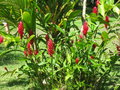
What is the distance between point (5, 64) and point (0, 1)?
3.00 metres

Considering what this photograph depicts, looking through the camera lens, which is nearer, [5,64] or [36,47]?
[36,47]

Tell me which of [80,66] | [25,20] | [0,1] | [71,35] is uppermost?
[0,1]

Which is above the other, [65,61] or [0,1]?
[0,1]

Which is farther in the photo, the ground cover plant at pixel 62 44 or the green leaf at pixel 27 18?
the ground cover plant at pixel 62 44

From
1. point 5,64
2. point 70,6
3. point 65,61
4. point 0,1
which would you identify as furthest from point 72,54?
point 5,64

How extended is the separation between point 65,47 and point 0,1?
97 centimetres

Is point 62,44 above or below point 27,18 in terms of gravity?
below

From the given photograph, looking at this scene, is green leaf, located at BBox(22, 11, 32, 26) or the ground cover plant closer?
green leaf, located at BBox(22, 11, 32, 26)

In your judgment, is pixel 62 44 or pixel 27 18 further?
pixel 62 44

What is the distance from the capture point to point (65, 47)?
3438 millimetres

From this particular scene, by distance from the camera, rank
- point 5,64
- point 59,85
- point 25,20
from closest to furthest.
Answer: point 25,20, point 59,85, point 5,64

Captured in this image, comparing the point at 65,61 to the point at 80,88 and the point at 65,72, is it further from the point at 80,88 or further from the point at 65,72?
the point at 80,88

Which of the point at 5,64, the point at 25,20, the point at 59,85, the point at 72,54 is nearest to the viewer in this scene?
the point at 25,20

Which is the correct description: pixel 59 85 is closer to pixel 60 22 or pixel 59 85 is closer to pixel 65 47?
pixel 65 47
